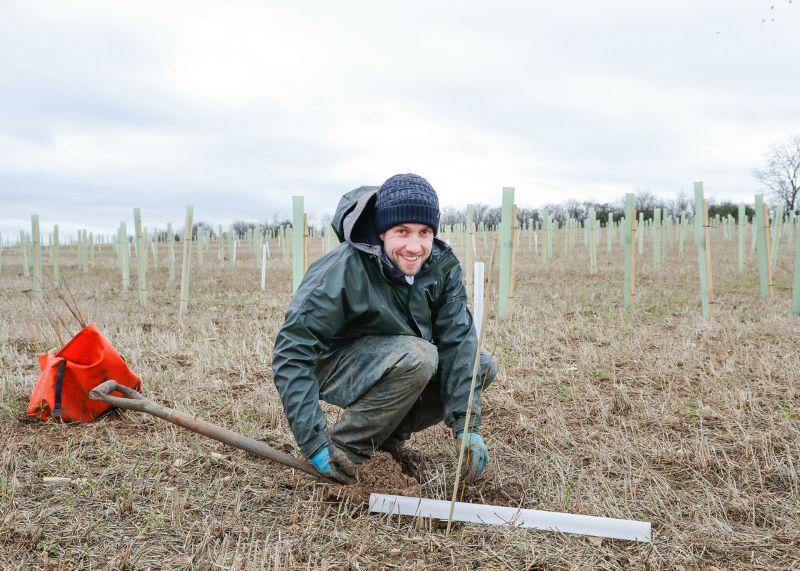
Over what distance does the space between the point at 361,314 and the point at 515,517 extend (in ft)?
3.07

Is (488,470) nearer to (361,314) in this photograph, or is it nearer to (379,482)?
(379,482)

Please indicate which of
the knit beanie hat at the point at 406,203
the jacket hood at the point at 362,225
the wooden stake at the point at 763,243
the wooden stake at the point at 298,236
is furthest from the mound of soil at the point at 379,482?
the wooden stake at the point at 763,243

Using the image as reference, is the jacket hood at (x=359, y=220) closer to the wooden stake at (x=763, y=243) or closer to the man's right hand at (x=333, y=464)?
the man's right hand at (x=333, y=464)

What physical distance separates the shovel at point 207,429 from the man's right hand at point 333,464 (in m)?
0.09

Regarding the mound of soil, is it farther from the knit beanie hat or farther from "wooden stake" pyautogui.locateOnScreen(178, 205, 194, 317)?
"wooden stake" pyautogui.locateOnScreen(178, 205, 194, 317)

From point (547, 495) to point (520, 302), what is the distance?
5.95 meters

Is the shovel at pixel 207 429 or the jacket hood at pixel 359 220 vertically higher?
the jacket hood at pixel 359 220

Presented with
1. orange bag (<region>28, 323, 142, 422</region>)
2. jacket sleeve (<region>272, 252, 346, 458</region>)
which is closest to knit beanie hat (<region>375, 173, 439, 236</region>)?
jacket sleeve (<region>272, 252, 346, 458</region>)

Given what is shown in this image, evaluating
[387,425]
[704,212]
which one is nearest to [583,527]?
[387,425]

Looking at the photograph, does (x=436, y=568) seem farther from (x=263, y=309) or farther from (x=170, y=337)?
(x=263, y=309)

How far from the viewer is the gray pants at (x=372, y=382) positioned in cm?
238

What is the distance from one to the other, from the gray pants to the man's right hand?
194 millimetres

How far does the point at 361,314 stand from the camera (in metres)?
2.39

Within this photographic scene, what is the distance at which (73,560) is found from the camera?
6.38 ft
